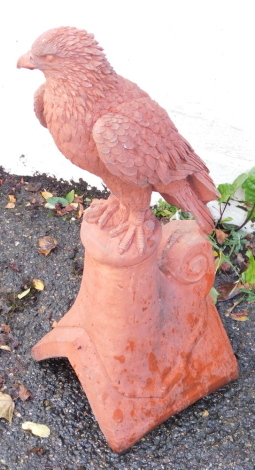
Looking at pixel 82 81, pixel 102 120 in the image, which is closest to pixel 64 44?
pixel 82 81

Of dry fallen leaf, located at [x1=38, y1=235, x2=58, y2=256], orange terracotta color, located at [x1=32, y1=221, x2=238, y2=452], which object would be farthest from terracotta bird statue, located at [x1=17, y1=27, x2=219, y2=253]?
dry fallen leaf, located at [x1=38, y1=235, x2=58, y2=256]

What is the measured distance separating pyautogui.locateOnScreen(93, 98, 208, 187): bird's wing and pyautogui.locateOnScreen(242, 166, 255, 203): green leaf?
44.1 inches

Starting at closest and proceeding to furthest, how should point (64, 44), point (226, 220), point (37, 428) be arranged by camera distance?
1. point (64, 44)
2. point (37, 428)
3. point (226, 220)

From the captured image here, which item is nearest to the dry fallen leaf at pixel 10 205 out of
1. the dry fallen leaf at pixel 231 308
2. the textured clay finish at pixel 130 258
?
the textured clay finish at pixel 130 258

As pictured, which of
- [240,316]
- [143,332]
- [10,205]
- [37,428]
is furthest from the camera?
[10,205]

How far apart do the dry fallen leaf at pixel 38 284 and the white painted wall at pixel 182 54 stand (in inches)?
39.0

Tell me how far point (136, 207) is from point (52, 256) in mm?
1158

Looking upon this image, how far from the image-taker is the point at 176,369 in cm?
200

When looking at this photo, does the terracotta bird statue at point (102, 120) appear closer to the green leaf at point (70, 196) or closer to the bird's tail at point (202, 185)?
the bird's tail at point (202, 185)

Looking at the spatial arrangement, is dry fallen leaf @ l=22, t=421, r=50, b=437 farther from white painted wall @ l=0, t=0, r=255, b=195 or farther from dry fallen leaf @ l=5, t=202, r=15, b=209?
white painted wall @ l=0, t=0, r=255, b=195

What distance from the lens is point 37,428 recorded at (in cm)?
205

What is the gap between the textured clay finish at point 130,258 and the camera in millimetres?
1492

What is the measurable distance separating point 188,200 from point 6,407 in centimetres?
104

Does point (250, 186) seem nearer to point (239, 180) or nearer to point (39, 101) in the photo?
point (239, 180)
